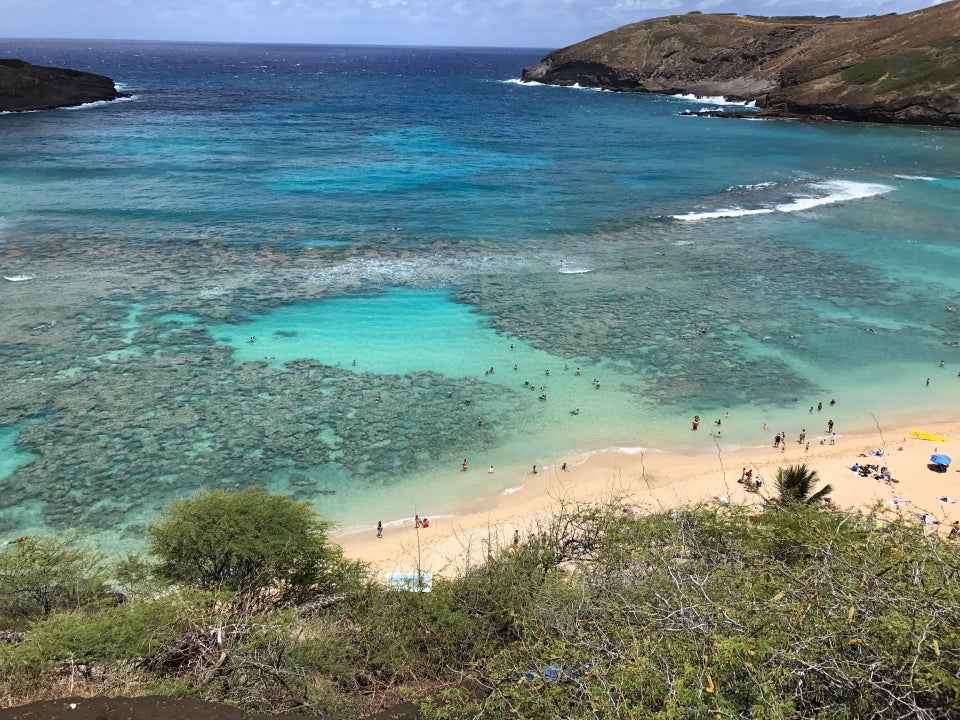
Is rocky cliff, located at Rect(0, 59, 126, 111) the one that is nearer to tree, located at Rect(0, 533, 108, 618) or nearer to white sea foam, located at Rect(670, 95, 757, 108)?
white sea foam, located at Rect(670, 95, 757, 108)

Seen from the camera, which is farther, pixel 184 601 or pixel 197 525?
pixel 197 525

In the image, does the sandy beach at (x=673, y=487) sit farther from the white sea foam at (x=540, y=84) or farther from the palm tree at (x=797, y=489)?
the white sea foam at (x=540, y=84)

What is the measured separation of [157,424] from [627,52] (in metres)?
157

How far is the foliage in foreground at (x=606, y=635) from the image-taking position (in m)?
8.52

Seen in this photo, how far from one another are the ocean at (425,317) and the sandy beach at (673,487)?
94 cm

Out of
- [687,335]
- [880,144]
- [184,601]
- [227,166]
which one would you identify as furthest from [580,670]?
[880,144]

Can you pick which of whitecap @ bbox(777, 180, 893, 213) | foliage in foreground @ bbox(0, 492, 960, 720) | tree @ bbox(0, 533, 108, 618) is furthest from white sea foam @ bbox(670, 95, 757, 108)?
tree @ bbox(0, 533, 108, 618)

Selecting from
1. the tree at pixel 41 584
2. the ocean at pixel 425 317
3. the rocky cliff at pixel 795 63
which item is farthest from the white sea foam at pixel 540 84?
Result: the tree at pixel 41 584

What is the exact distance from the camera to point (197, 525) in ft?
52.7

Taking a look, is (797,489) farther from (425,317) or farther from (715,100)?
(715,100)

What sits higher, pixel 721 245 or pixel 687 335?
pixel 721 245

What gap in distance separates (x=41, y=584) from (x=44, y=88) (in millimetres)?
126356

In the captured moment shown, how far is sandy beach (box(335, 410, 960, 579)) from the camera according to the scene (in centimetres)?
2245

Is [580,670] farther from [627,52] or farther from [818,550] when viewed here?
[627,52]
